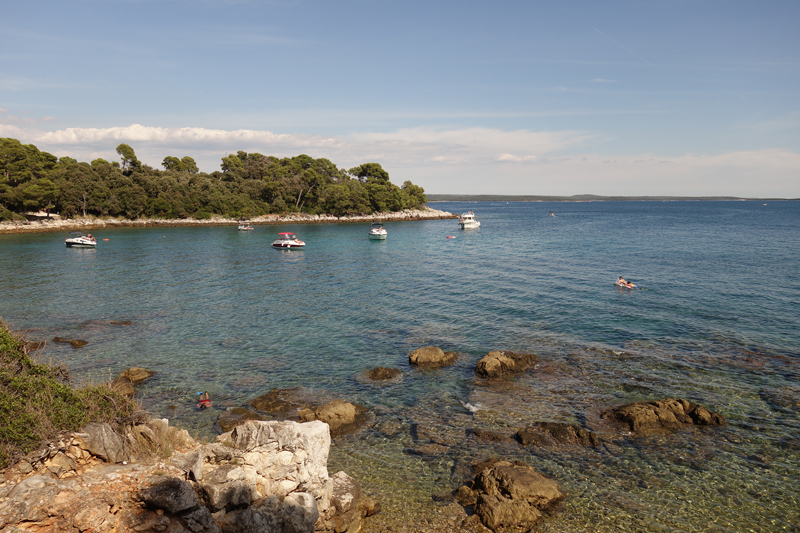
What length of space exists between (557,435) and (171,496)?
491 inches

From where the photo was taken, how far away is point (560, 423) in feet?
52.6

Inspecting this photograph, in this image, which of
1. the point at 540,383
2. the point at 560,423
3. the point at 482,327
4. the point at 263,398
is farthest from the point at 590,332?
the point at 263,398

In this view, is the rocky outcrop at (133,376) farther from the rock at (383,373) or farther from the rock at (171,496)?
the rock at (171,496)

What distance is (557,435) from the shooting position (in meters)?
15.3

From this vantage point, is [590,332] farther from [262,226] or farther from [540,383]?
[262,226]

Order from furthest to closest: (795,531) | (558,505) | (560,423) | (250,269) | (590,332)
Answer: (250,269), (590,332), (560,423), (558,505), (795,531)

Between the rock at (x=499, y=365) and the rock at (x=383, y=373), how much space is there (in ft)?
13.5

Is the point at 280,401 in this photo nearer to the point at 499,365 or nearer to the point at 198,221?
the point at 499,365

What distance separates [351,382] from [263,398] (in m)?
4.14

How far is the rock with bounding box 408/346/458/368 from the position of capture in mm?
22328

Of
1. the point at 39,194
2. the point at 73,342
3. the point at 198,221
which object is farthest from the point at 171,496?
the point at 198,221

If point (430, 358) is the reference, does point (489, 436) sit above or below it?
below

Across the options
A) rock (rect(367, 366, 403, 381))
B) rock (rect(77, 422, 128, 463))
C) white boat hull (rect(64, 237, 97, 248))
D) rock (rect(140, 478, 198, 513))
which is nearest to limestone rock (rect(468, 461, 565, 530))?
rock (rect(140, 478, 198, 513))

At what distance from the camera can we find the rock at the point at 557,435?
48.9ft
